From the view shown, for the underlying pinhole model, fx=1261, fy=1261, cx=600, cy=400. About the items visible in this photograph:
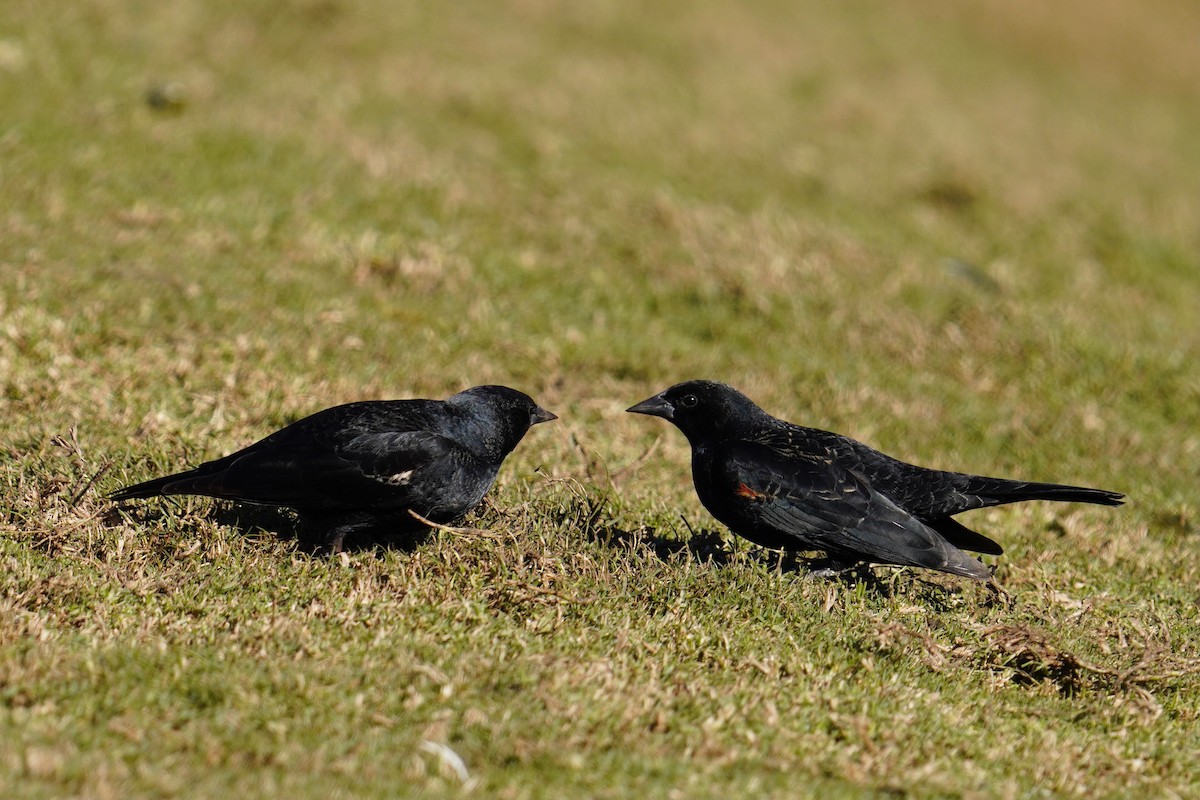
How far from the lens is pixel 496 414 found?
6.96 m

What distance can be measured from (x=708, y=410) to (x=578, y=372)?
275 cm

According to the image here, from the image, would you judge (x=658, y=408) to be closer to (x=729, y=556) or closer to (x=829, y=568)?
(x=729, y=556)

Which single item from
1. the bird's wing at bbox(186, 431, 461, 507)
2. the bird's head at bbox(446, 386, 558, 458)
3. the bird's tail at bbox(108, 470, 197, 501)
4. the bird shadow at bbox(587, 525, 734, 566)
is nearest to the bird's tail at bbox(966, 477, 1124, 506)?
the bird shadow at bbox(587, 525, 734, 566)

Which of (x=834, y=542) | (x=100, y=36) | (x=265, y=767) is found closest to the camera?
(x=265, y=767)

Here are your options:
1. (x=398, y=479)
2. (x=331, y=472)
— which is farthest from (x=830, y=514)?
(x=331, y=472)

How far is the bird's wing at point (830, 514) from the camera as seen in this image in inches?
259

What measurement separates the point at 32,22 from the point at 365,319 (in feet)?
21.9

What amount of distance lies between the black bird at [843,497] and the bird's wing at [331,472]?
164cm

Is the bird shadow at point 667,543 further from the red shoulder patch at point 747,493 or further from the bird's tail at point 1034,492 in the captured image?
the bird's tail at point 1034,492

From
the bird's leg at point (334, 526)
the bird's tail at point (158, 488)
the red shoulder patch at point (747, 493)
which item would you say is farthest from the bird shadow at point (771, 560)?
the bird's tail at point (158, 488)

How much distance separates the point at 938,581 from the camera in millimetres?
7078

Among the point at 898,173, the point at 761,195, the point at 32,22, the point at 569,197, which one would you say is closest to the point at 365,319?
the point at 569,197

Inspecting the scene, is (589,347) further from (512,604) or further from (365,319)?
(512,604)

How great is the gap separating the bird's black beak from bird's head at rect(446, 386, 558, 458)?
0.77m
